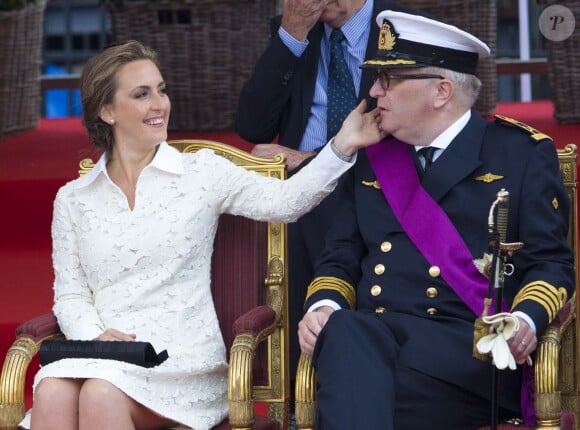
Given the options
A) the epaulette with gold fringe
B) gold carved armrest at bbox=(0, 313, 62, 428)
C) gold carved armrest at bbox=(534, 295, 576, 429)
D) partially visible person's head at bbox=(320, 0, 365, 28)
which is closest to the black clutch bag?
gold carved armrest at bbox=(0, 313, 62, 428)

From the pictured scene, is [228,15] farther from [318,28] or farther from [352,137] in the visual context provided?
[352,137]

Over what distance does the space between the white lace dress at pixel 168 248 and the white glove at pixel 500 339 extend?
71cm

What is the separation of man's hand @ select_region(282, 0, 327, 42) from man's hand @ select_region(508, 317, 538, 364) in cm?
123

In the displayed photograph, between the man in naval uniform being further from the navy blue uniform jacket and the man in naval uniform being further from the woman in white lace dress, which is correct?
the woman in white lace dress

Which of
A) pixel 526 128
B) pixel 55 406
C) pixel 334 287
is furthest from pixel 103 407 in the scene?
pixel 526 128

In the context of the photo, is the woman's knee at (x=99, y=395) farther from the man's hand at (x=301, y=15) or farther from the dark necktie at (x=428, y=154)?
the man's hand at (x=301, y=15)

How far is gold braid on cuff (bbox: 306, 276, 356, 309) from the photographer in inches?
144

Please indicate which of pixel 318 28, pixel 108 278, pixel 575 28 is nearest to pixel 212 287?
pixel 108 278

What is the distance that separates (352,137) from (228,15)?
3.07 m

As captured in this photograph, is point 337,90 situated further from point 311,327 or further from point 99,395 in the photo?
point 99,395

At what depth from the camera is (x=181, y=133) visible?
22.3 ft

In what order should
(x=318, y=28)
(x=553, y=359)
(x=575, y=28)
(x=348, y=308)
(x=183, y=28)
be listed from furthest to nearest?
1. (x=183, y=28)
2. (x=575, y=28)
3. (x=318, y=28)
4. (x=348, y=308)
5. (x=553, y=359)

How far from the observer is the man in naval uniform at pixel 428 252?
3.39 m

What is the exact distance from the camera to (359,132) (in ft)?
12.3
